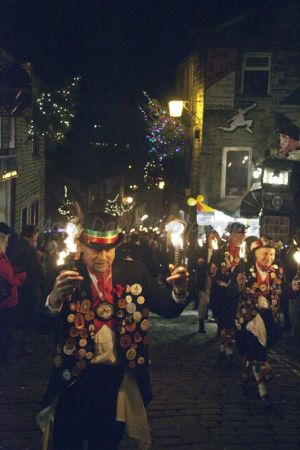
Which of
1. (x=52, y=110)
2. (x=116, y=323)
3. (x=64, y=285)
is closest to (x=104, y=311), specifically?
(x=116, y=323)

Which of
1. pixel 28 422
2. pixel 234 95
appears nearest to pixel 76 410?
pixel 28 422

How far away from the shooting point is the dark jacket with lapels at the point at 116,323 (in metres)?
4.46

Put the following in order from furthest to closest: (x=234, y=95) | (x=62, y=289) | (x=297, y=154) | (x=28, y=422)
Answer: (x=234, y=95)
(x=297, y=154)
(x=28, y=422)
(x=62, y=289)

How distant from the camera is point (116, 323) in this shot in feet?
14.9

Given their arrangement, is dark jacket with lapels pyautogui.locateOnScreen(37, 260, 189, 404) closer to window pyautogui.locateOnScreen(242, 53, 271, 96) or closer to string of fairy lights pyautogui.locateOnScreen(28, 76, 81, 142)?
string of fairy lights pyautogui.locateOnScreen(28, 76, 81, 142)

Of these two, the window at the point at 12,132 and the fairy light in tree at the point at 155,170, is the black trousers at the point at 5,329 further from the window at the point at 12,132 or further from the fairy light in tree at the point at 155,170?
the fairy light in tree at the point at 155,170

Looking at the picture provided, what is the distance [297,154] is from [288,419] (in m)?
15.7

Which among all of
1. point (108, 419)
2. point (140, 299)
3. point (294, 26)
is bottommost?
point (108, 419)

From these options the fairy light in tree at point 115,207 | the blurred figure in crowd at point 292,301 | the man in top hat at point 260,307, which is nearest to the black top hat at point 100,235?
the man in top hat at point 260,307

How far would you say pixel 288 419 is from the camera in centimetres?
702

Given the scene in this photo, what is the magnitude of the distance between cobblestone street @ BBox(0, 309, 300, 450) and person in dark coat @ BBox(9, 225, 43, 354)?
399 millimetres

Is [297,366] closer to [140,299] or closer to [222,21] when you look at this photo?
[140,299]

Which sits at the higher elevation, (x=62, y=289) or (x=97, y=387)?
(x=62, y=289)

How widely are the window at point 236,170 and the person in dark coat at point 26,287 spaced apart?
49.1 feet
